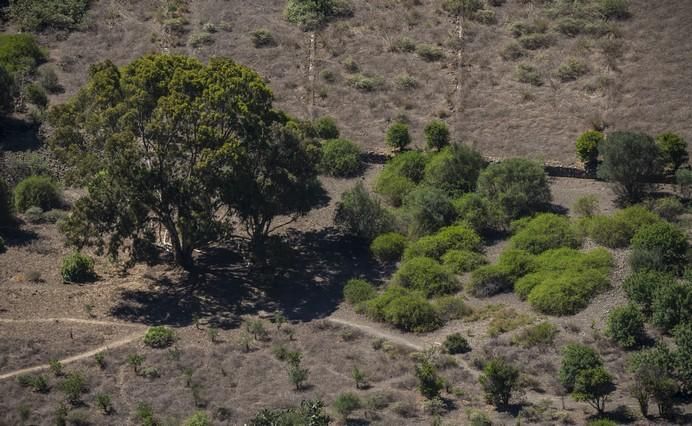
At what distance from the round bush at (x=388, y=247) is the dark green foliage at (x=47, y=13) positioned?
2801cm

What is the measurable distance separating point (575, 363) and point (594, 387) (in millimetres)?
1339

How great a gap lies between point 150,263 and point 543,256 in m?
14.6

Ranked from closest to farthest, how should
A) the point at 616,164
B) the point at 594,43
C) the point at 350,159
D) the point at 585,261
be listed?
1. the point at 585,261
2. the point at 616,164
3. the point at 350,159
4. the point at 594,43

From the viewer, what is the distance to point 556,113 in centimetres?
5906

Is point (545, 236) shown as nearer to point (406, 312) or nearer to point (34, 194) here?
point (406, 312)

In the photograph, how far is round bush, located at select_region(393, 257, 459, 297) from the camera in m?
45.6

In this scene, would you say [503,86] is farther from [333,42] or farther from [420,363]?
[420,363]

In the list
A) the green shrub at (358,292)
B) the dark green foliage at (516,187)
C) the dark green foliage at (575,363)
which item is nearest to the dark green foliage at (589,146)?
the dark green foliage at (516,187)

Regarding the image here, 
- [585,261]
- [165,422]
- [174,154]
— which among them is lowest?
[165,422]

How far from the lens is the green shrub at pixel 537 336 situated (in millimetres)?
41312

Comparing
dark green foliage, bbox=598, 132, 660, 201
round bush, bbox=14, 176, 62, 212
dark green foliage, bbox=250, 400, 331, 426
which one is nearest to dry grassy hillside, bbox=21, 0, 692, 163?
dark green foliage, bbox=598, 132, 660, 201

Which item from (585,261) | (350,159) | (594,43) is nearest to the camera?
(585,261)

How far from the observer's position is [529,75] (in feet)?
202

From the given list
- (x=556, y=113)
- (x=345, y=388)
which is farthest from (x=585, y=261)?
(x=556, y=113)
